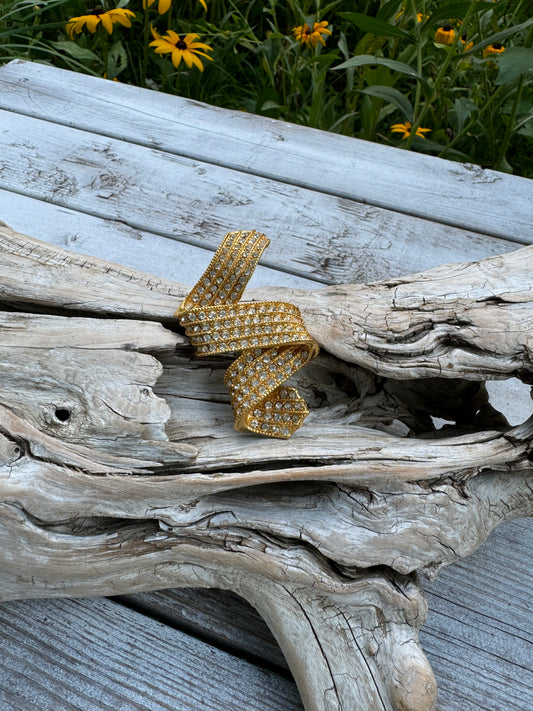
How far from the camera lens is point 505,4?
72.3 inches

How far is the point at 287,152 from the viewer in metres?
1.72

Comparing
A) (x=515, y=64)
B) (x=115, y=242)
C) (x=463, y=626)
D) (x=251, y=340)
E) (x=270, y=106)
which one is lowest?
(x=463, y=626)

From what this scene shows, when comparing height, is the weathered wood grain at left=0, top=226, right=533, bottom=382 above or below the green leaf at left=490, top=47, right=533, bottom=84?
below

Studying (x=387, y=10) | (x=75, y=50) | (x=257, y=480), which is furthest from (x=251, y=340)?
(x=75, y=50)

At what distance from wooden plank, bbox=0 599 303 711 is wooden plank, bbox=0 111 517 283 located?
82cm

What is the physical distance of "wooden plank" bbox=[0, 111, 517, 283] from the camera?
4.98ft

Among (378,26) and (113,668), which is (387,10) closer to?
(378,26)

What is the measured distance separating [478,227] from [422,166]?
0.78ft

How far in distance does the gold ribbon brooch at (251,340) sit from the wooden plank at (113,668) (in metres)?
0.30

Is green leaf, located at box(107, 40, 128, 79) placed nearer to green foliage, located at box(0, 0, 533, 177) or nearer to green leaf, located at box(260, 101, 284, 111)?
green foliage, located at box(0, 0, 533, 177)

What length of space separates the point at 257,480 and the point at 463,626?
0.38 metres

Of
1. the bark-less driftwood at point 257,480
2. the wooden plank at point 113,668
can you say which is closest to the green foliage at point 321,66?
the bark-less driftwood at point 257,480

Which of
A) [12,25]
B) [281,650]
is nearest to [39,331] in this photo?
[281,650]

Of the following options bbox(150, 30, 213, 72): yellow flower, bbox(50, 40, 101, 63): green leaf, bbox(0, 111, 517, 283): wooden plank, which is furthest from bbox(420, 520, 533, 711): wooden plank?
bbox(50, 40, 101, 63): green leaf
